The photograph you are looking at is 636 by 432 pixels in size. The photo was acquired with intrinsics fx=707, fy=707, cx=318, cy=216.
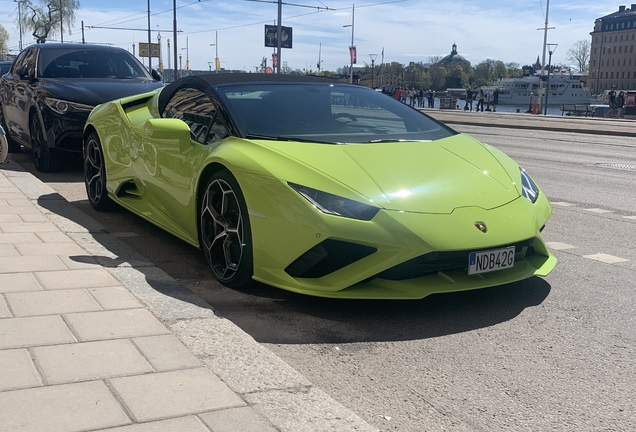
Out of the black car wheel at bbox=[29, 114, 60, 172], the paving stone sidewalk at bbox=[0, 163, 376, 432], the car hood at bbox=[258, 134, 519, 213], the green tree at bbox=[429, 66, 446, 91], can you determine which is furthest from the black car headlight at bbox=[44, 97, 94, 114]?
the green tree at bbox=[429, 66, 446, 91]

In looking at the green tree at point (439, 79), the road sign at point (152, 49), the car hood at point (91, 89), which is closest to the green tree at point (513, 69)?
the green tree at point (439, 79)

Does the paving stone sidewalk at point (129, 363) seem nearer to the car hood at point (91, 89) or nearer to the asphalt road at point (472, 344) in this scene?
the asphalt road at point (472, 344)

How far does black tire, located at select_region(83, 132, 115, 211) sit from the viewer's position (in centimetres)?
638

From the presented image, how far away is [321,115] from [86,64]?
614 centimetres

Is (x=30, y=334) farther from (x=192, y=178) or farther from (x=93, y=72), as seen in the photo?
(x=93, y=72)

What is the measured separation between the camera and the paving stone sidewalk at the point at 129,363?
8.09 feet

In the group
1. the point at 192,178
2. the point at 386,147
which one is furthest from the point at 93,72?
the point at 386,147

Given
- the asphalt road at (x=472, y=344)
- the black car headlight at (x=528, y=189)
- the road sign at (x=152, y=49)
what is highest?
the road sign at (x=152, y=49)

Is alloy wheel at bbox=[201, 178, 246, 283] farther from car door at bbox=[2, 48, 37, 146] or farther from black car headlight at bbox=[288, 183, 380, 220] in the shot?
car door at bbox=[2, 48, 37, 146]

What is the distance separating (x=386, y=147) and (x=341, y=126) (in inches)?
21.2

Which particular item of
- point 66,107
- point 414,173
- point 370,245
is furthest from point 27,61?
point 370,245

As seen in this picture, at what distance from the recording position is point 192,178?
15.1 ft

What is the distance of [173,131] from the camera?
4711 mm

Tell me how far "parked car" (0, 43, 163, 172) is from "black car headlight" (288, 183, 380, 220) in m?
5.79
